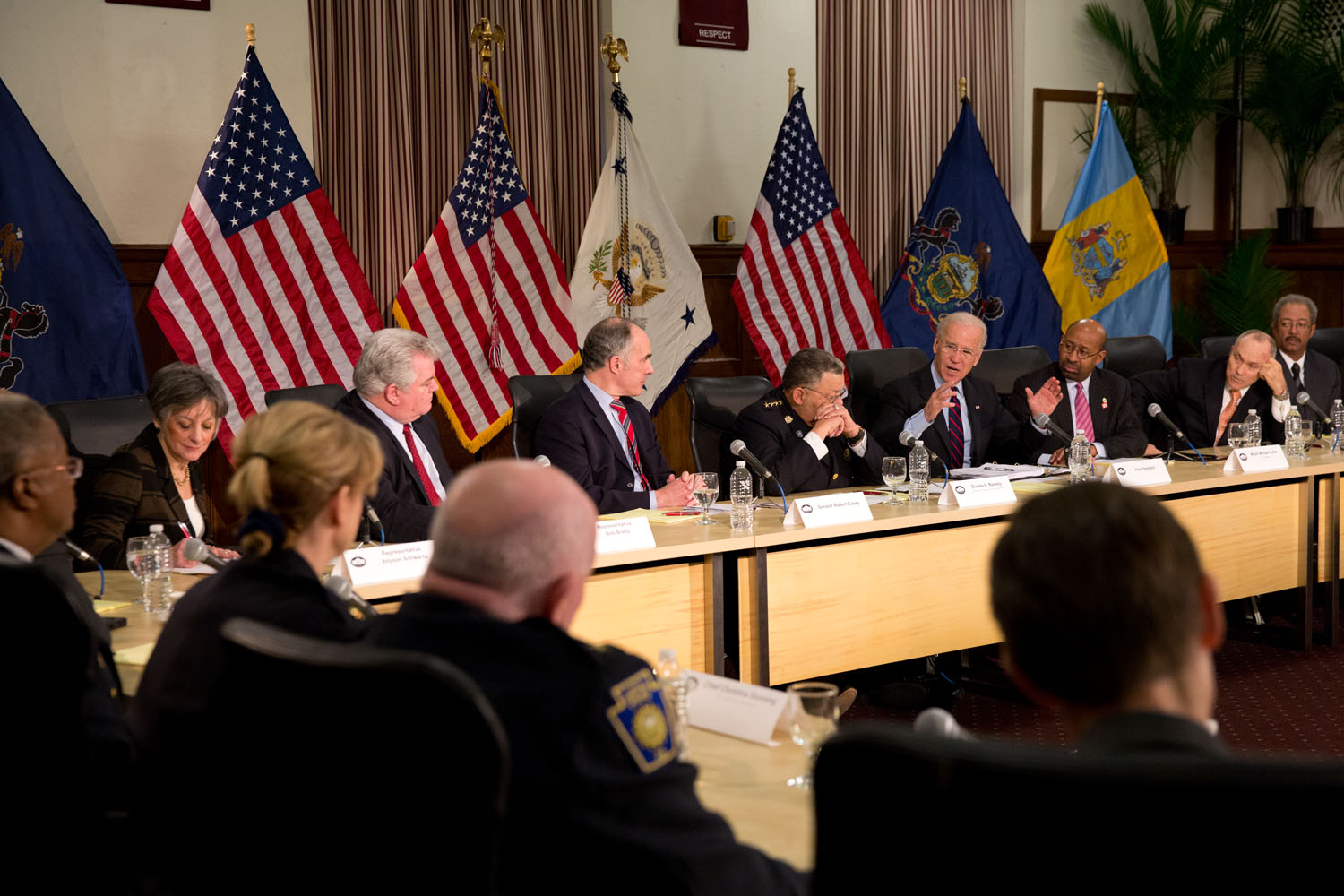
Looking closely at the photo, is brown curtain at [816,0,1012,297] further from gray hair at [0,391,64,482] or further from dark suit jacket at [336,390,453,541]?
gray hair at [0,391,64,482]

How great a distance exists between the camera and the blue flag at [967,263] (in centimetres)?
698

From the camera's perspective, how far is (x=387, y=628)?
133 centimetres

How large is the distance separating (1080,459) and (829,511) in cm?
115

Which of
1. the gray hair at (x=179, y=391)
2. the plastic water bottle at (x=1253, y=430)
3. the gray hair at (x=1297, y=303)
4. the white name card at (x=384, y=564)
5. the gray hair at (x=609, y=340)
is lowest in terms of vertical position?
the white name card at (x=384, y=564)

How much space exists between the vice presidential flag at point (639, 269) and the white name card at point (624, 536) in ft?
9.19

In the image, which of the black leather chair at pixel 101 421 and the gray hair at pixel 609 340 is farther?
the gray hair at pixel 609 340

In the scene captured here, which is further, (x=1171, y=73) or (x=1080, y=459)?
(x=1171, y=73)

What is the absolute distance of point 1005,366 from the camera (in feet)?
18.2

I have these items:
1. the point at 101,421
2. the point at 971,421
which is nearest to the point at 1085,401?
the point at 971,421

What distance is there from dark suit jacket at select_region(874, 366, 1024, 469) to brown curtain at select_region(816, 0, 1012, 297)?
7.29 ft

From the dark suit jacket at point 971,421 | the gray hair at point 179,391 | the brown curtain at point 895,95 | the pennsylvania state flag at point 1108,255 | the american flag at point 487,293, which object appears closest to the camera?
the gray hair at point 179,391

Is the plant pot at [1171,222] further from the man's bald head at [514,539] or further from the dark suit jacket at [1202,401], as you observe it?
the man's bald head at [514,539]

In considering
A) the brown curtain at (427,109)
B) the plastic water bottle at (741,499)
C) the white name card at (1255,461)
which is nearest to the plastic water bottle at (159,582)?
the plastic water bottle at (741,499)

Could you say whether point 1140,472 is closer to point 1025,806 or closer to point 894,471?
point 894,471
